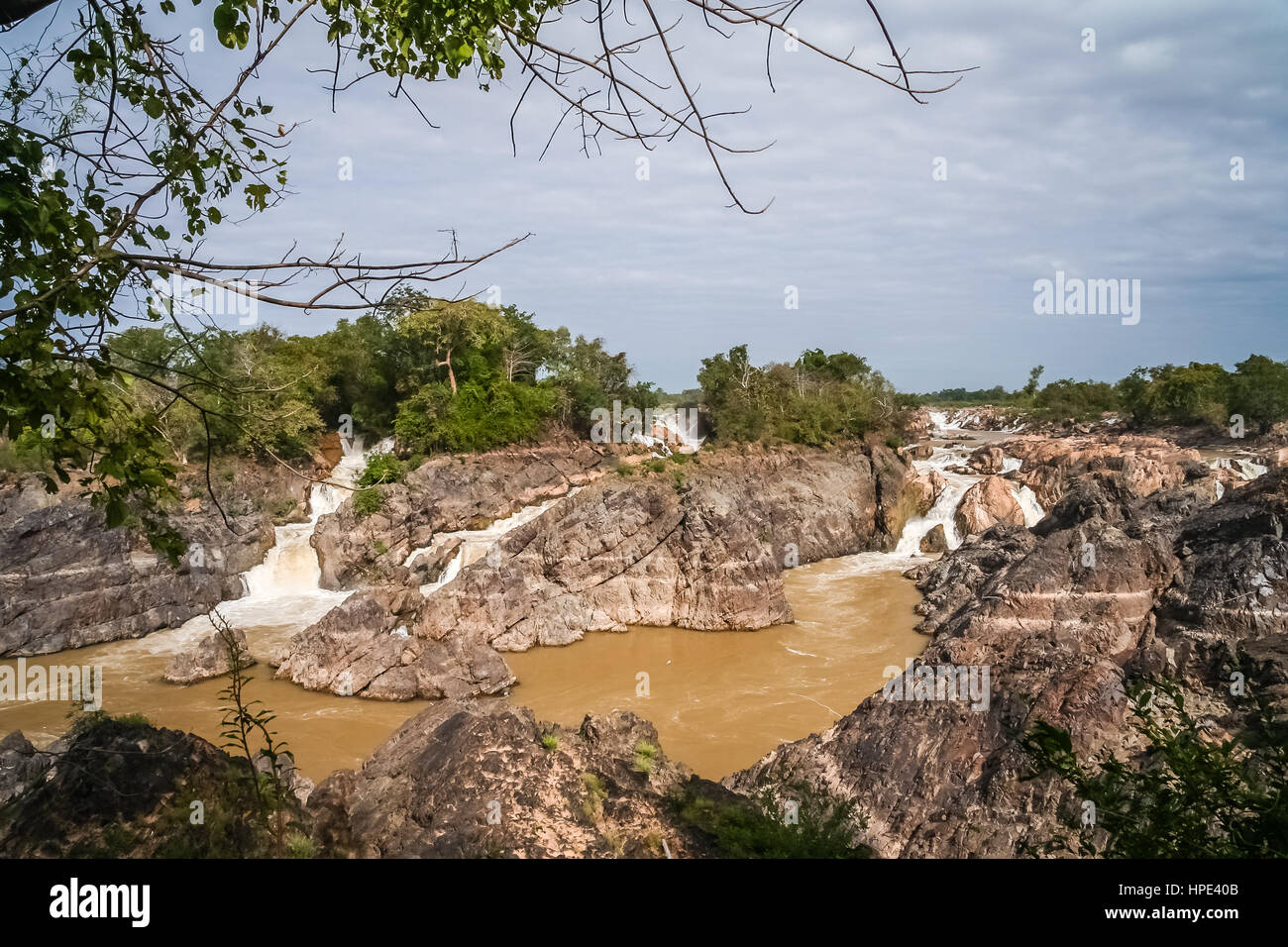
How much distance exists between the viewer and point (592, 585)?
53.9ft

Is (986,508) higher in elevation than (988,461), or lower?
lower

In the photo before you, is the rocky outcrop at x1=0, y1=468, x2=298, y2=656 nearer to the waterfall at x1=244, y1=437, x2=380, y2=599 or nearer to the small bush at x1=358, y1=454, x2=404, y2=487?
the waterfall at x1=244, y1=437, x2=380, y2=599

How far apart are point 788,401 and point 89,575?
19228 mm

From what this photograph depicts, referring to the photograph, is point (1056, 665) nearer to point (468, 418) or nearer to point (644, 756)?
point (644, 756)

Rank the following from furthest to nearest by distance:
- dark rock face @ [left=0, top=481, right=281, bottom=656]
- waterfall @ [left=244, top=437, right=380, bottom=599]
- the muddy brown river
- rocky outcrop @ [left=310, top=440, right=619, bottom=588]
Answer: rocky outcrop @ [left=310, top=440, right=619, bottom=588] < waterfall @ [left=244, top=437, right=380, bottom=599] < dark rock face @ [left=0, top=481, right=281, bottom=656] < the muddy brown river

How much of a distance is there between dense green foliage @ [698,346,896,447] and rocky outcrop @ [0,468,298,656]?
47.3 feet

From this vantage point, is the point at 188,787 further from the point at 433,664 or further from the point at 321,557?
the point at 321,557

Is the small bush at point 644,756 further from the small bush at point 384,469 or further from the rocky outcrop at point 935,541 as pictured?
the rocky outcrop at point 935,541

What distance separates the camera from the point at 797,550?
68.7 feet

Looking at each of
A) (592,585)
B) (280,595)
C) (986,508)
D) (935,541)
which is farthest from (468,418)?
(986,508)

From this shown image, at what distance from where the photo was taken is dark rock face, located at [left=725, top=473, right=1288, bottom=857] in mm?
5930

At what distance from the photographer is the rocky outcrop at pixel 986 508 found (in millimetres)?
21422

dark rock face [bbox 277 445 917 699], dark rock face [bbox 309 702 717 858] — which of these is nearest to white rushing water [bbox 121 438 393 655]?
dark rock face [bbox 277 445 917 699]
